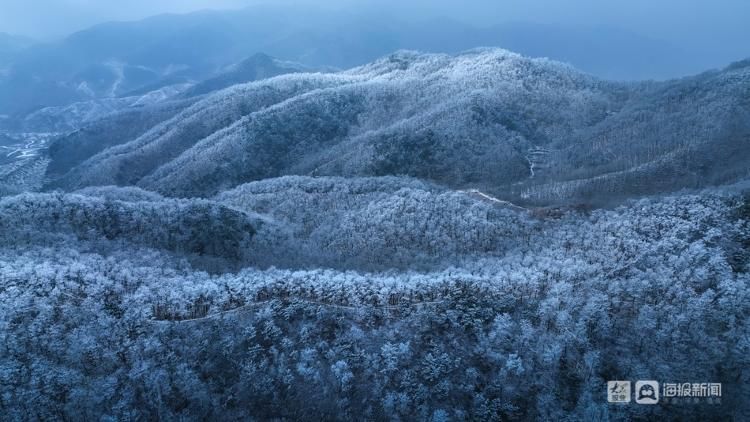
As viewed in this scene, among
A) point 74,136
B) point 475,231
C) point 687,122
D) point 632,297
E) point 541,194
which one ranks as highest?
point 74,136

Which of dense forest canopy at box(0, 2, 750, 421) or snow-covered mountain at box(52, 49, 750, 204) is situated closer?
dense forest canopy at box(0, 2, 750, 421)

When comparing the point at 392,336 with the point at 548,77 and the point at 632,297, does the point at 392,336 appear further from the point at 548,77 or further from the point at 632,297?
the point at 548,77

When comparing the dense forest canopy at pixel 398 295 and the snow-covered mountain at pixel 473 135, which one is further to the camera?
the snow-covered mountain at pixel 473 135

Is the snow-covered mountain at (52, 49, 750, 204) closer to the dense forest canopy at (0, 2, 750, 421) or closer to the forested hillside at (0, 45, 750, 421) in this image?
the forested hillside at (0, 45, 750, 421)

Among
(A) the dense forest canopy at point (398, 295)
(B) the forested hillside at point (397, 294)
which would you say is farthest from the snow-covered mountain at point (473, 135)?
(A) the dense forest canopy at point (398, 295)

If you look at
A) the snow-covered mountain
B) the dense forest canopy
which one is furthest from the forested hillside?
the snow-covered mountain

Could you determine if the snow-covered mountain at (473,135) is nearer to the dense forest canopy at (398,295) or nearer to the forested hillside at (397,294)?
the forested hillside at (397,294)

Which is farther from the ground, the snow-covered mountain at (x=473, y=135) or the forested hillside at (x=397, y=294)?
the snow-covered mountain at (x=473, y=135)

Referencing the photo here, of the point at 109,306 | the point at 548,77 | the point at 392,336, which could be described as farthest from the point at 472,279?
the point at 548,77

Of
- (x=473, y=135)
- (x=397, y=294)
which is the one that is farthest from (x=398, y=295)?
(x=473, y=135)

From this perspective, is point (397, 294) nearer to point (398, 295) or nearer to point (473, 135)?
point (398, 295)

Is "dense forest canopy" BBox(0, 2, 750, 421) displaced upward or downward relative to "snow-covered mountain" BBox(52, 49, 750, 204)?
downward
